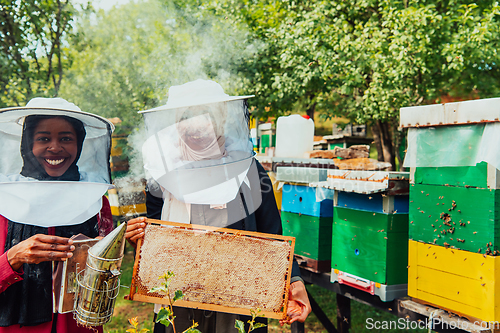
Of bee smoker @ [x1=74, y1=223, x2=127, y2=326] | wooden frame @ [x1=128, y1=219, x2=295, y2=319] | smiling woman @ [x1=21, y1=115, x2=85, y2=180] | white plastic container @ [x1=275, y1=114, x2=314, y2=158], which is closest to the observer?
bee smoker @ [x1=74, y1=223, x2=127, y2=326]

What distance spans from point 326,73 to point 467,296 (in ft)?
16.2

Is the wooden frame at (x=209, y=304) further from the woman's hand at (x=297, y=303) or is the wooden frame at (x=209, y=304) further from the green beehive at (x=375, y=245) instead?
the green beehive at (x=375, y=245)

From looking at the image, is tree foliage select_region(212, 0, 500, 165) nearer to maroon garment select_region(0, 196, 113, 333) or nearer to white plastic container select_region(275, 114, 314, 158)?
white plastic container select_region(275, 114, 314, 158)

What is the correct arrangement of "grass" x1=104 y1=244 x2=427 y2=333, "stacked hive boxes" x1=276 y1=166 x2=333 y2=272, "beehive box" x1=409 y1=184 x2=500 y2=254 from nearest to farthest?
"beehive box" x1=409 y1=184 x2=500 y2=254
"stacked hive boxes" x1=276 y1=166 x2=333 y2=272
"grass" x1=104 y1=244 x2=427 y2=333

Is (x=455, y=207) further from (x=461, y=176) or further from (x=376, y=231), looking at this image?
(x=376, y=231)

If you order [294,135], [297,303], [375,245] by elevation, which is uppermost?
[294,135]

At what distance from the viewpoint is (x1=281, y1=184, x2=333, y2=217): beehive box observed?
9.80 feet

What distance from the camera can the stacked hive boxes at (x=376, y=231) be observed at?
235 centimetres

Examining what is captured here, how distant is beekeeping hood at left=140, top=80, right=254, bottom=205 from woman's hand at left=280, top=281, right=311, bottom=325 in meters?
0.50

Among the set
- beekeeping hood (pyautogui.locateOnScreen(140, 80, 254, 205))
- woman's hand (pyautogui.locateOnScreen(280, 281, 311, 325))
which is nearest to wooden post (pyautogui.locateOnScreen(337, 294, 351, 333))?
woman's hand (pyautogui.locateOnScreen(280, 281, 311, 325))

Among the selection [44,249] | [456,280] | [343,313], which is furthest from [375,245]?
[44,249]

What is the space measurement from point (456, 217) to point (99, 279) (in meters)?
1.88

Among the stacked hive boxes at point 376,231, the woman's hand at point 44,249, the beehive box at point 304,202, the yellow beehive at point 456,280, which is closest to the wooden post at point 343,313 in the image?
the stacked hive boxes at point 376,231

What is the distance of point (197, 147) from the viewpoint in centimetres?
165
